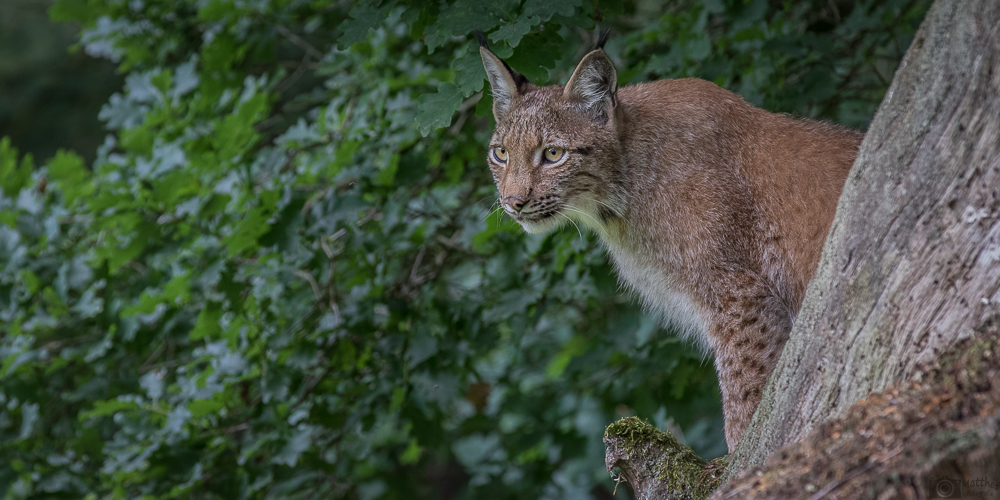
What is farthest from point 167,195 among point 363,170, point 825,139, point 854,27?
point 854,27

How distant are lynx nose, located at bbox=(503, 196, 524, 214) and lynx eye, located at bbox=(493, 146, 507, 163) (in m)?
0.37

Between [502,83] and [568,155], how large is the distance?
63cm

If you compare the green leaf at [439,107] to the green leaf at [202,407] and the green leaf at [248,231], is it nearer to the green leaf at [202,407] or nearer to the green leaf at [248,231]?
the green leaf at [248,231]

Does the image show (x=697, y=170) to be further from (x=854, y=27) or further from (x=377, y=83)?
(x=377, y=83)

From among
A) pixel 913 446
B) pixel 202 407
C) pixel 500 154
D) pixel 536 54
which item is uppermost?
pixel 202 407

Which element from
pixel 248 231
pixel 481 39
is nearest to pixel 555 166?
pixel 481 39

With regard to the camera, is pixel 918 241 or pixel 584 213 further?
pixel 584 213

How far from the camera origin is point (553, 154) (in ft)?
13.8

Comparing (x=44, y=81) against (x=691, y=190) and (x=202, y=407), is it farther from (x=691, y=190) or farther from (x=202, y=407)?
(x=691, y=190)

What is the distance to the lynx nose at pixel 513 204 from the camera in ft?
13.5

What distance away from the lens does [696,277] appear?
12.5ft

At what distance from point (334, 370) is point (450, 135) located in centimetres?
184

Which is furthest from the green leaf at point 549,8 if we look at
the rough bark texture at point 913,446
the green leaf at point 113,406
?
the green leaf at point 113,406

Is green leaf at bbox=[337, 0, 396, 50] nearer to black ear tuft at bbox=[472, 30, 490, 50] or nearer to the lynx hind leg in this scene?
black ear tuft at bbox=[472, 30, 490, 50]
